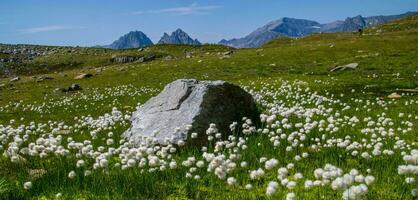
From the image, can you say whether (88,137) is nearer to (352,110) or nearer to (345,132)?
(345,132)

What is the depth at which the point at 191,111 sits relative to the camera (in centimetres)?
1714

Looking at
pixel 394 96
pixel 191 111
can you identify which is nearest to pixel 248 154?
pixel 191 111

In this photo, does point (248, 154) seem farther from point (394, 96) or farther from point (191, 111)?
point (394, 96)

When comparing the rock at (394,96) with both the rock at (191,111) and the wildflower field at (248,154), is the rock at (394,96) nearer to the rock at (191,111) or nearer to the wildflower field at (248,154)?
the wildflower field at (248,154)

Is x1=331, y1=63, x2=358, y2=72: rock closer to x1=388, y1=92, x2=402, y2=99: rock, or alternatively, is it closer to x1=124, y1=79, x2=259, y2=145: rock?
x1=388, y1=92, x2=402, y2=99: rock

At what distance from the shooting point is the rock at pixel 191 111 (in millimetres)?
16438

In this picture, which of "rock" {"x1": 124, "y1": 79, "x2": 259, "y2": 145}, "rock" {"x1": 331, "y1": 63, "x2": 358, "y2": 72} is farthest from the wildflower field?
"rock" {"x1": 331, "y1": 63, "x2": 358, "y2": 72}

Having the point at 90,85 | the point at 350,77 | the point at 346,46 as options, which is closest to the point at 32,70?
the point at 90,85

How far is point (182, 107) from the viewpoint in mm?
17875

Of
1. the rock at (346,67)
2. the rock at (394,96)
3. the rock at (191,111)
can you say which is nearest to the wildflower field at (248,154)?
the rock at (394,96)

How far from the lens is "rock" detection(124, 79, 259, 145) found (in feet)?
53.9

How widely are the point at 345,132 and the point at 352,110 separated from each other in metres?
6.18

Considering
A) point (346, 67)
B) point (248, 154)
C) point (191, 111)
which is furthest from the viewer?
point (346, 67)

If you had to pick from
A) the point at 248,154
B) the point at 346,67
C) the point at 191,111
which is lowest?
the point at 346,67
